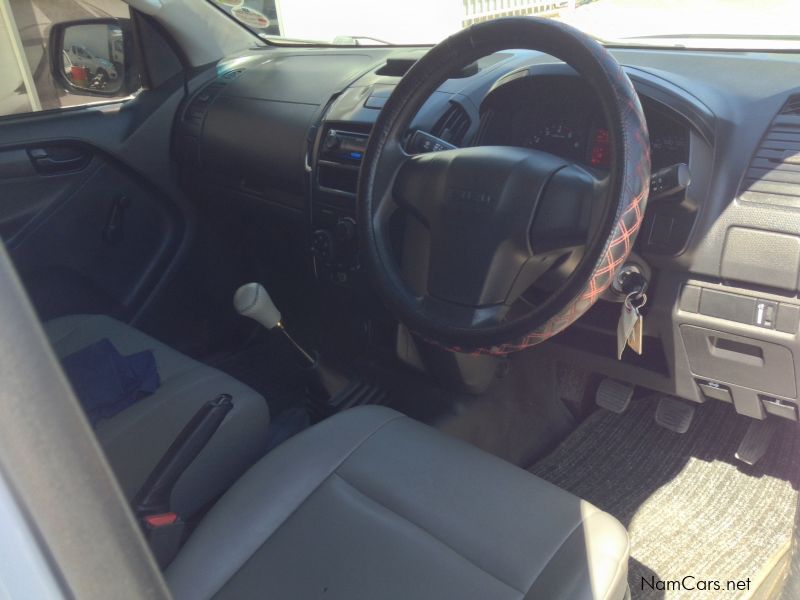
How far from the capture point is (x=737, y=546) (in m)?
Answer: 1.89

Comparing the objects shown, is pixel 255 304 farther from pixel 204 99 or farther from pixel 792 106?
pixel 792 106

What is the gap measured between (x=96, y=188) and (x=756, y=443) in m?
1.97

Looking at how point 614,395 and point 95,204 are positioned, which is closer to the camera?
point 614,395

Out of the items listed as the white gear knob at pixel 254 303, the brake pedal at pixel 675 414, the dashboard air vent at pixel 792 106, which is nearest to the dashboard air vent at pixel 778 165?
the dashboard air vent at pixel 792 106

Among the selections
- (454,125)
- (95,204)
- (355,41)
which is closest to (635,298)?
(454,125)

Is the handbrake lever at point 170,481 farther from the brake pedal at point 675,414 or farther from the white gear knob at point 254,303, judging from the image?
the brake pedal at point 675,414

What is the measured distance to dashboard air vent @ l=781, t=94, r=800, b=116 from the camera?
1504 mm

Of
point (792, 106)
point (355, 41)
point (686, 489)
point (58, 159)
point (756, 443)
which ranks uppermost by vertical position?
point (792, 106)

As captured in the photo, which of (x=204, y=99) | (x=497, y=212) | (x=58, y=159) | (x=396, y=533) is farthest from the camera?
(x=204, y=99)

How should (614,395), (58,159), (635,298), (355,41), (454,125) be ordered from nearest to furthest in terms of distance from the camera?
(635,298) < (454,125) < (614,395) < (58,159) < (355,41)

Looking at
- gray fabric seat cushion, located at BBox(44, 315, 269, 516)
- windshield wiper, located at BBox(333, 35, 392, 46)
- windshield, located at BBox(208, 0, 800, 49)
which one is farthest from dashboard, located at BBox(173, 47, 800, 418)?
gray fabric seat cushion, located at BBox(44, 315, 269, 516)

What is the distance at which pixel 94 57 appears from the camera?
2.50 meters

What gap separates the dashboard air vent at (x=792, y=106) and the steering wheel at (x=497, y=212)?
0.44 m

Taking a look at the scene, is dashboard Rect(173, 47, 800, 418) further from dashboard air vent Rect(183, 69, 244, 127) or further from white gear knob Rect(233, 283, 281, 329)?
dashboard air vent Rect(183, 69, 244, 127)
